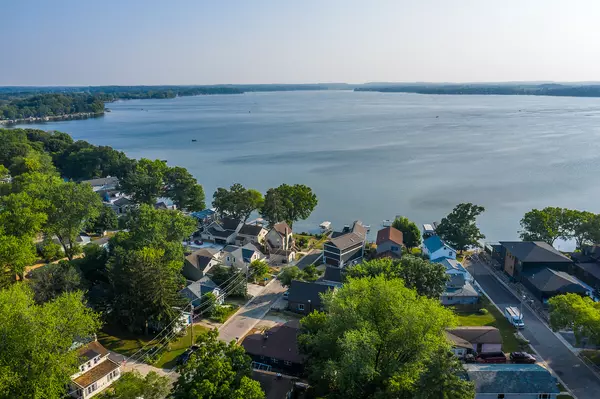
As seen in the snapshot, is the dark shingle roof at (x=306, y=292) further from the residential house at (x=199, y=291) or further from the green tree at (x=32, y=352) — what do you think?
the green tree at (x=32, y=352)

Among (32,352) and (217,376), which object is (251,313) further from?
(32,352)

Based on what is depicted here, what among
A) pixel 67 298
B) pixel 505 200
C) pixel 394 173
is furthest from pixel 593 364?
pixel 394 173

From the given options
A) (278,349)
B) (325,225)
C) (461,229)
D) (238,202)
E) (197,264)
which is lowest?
(325,225)

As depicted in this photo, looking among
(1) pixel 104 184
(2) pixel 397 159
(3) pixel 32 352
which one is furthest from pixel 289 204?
(2) pixel 397 159

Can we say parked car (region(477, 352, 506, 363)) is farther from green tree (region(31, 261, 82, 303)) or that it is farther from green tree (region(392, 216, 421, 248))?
green tree (region(31, 261, 82, 303))

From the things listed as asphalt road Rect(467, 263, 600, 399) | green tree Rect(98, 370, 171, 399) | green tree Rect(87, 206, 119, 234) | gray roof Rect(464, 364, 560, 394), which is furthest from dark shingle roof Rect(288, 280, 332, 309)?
green tree Rect(87, 206, 119, 234)

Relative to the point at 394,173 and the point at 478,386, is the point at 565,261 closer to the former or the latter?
the point at 478,386

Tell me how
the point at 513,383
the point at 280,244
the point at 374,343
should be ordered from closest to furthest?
the point at 374,343 → the point at 513,383 → the point at 280,244

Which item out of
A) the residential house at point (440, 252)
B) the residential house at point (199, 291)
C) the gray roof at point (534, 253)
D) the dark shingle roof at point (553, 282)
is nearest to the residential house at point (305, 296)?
the residential house at point (199, 291)
